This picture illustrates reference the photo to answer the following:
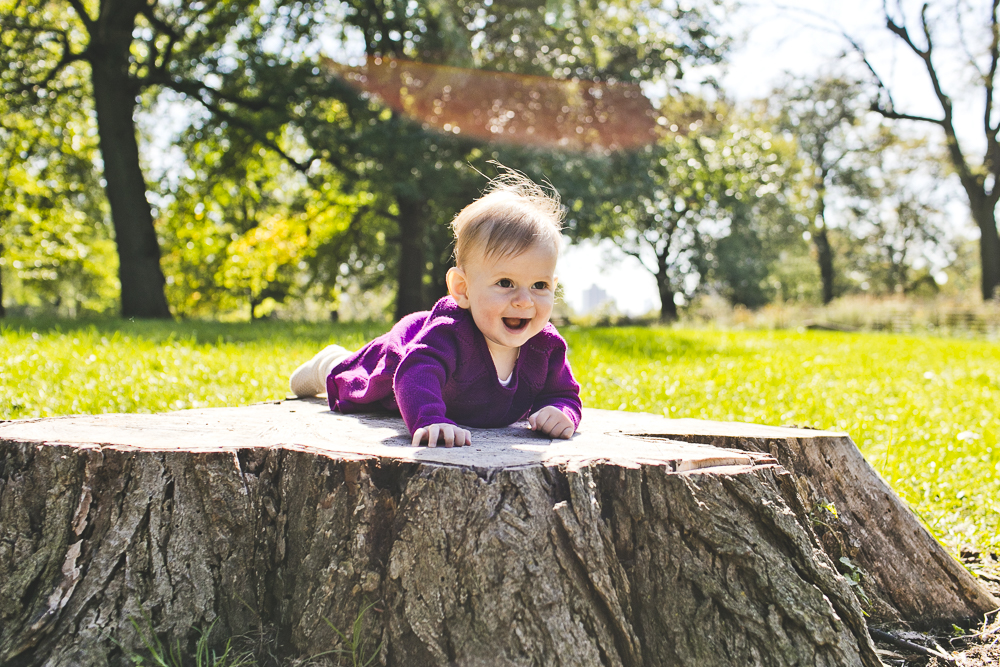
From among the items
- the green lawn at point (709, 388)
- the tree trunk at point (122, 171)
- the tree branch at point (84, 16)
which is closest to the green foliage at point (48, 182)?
the tree branch at point (84, 16)

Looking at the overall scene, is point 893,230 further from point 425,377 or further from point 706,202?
point 425,377

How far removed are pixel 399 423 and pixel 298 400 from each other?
43.2 inches

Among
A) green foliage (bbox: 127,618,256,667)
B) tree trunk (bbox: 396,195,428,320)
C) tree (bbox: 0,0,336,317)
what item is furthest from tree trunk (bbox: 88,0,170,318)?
green foliage (bbox: 127,618,256,667)

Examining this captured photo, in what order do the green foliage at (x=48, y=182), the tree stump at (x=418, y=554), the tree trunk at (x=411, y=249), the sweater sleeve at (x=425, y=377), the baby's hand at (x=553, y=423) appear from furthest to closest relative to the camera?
the tree trunk at (x=411, y=249) → the green foliage at (x=48, y=182) → the baby's hand at (x=553, y=423) → the sweater sleeve at (x=425, y=377) → the tree stump at (x=418, y=554)

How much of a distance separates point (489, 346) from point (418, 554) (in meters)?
1.10

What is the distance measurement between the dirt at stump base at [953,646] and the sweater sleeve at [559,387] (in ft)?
4.32

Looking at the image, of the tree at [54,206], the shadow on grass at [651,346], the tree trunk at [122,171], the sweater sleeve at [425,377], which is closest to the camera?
the sweater sleeve at [425,377]

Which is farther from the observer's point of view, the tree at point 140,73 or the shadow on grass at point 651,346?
the tree at point 140,73

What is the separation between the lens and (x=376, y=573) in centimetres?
171

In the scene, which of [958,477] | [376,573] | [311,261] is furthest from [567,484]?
[311,261]

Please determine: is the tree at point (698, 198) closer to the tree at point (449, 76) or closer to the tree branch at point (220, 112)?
the tree at point (449, 76)

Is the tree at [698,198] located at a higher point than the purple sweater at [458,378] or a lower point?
higher

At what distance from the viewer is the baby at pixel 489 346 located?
2.33 m

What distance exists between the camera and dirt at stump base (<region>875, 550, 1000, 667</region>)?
204 cm
